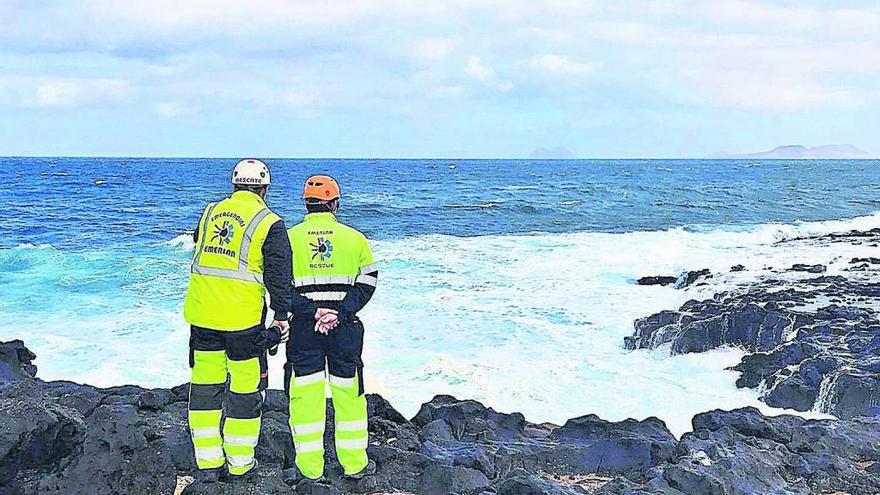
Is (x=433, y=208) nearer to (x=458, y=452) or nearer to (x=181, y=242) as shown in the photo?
(x=181, y=242)

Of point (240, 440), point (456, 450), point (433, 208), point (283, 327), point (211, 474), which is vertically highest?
point (283, 327)

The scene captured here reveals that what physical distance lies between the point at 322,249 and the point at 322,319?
43cm

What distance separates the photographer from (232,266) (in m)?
4.95

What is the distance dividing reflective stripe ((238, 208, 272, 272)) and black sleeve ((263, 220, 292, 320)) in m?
0.09

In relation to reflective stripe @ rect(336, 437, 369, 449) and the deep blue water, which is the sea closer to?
the deep blue water

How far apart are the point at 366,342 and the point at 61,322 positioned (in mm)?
5776

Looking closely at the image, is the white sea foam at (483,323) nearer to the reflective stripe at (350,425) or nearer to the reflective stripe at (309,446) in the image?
the reflective stripe at (350,425)

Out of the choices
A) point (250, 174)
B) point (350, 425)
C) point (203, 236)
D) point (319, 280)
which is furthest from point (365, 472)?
point (250, 174)

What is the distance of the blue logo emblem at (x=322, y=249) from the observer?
5105 mm

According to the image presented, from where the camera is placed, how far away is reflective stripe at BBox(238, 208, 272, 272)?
491 cm

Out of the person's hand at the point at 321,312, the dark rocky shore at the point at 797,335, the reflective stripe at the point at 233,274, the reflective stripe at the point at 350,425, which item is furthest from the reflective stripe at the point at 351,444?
the dark rocky shore at the point at 797,335

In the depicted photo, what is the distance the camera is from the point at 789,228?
31.8 metres

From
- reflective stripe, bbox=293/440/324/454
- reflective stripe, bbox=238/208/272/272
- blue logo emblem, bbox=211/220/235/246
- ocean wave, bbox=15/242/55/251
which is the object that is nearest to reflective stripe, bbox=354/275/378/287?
reflective stripe, bbox=238/208/272/272

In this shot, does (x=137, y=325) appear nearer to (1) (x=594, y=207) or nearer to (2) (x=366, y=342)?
(2) (x=366, y=342)
